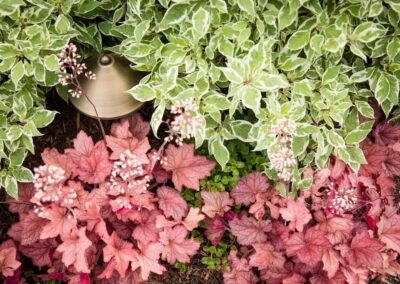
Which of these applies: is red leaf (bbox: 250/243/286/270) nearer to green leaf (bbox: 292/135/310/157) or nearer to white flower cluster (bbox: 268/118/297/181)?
white flower cluster (bbox: 268/118/297/181)

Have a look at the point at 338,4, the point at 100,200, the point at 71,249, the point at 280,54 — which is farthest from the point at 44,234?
the point at 338,4

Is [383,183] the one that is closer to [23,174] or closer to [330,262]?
[330,262]

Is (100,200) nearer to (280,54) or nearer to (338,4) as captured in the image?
(280,54)

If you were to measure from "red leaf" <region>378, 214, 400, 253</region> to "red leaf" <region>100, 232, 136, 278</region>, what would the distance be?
1.21m

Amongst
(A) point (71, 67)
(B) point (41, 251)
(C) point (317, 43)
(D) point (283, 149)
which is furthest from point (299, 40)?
(B) point (41, 251)

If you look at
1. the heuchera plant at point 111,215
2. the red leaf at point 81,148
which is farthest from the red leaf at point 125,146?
the red leaf at point 81,148

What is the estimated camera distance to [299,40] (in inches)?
83.4

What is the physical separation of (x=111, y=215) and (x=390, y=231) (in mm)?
1370

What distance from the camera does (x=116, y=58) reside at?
240 cm

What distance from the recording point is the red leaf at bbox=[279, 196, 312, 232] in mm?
2121

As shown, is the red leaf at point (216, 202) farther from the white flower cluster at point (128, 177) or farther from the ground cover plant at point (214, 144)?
the white flower cluster at point (128, 177)

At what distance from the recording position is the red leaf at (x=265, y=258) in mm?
2201

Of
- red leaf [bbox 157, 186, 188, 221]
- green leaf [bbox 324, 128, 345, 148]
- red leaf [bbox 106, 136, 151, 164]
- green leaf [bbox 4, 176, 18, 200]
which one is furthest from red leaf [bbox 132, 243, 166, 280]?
green leaf [bbox 324, 128, 345, 148]

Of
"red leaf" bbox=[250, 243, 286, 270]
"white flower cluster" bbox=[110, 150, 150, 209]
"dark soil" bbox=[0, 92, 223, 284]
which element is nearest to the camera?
"white flower cluster" bbox=[110, 150, 150, 209]
